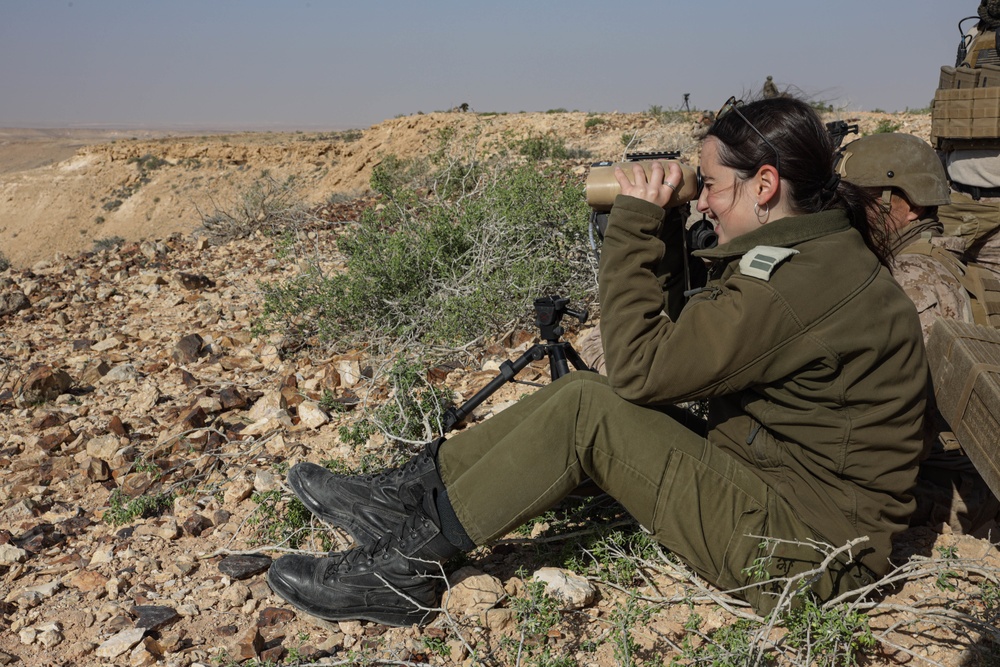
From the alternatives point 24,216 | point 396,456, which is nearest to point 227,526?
point 396,456

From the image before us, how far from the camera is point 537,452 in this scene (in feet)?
6.34

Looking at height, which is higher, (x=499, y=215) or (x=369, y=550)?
(x=499, y=215)

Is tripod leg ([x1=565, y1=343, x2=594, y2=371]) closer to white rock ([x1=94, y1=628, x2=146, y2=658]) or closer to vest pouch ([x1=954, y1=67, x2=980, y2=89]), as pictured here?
white rock ([x1=94, y1=628, x2=146, y2=658])

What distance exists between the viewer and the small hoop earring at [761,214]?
1.88 meters

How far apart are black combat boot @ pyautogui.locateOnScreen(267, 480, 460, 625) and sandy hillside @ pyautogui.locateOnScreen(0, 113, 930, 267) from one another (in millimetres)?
9901

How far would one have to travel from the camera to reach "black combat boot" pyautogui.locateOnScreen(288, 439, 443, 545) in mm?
2162

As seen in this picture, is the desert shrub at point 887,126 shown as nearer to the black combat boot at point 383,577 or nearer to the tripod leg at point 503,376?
the tripod leg at point 503,376

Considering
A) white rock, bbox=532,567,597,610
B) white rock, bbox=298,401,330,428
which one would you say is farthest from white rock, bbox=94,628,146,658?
white rock, bbox=298,401,330,428

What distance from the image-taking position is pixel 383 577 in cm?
209

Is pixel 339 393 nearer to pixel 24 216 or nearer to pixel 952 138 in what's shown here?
pixel 952 138

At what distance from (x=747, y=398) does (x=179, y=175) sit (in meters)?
19.8

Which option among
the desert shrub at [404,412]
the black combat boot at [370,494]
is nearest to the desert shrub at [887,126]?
the desert shrub at [404,412]

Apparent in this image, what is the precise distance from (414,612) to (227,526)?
0.96 metres

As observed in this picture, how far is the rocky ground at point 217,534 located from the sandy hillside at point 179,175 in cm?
770
